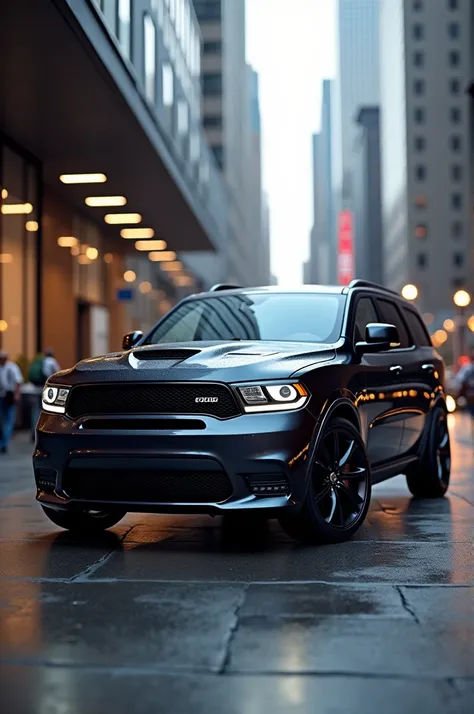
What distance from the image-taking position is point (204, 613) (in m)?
4.73

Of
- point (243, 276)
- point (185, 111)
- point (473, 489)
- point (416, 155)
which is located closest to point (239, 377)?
point (473, 489)

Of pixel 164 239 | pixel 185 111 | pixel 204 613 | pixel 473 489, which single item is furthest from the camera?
pixel 164 239

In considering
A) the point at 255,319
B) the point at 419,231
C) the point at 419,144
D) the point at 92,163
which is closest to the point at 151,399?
the point at 255,319

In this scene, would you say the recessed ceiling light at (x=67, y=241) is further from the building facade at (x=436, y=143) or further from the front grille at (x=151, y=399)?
the building facade at (x=436, y=143)

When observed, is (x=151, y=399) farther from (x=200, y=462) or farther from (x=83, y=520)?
(x=83, y=520)

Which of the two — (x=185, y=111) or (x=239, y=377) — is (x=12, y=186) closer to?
(x=185, y=111)

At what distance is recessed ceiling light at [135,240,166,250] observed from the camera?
1342 inches

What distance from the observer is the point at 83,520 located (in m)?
7.16

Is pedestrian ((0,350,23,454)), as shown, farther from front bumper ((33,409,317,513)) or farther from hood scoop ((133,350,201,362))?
front bumper ((33,409,317,513))

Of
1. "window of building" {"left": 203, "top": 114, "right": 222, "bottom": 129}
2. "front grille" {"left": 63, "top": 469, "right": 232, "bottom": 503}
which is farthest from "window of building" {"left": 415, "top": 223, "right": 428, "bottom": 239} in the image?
"front grille" {"left": 63, "top": 469, "right": 232, "bottom": 503}

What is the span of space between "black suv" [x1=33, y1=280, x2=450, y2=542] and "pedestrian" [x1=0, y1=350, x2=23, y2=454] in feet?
30.1

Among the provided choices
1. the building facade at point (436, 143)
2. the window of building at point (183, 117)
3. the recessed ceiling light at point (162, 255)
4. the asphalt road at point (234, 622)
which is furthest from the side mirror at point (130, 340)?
the building facade at point (436, 143)

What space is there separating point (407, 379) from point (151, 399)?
2.96 meters

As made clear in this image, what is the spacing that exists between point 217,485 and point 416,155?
11494 cm
